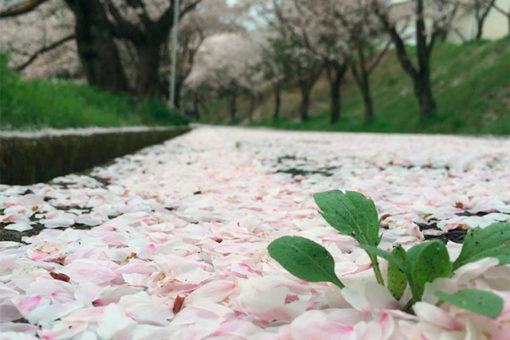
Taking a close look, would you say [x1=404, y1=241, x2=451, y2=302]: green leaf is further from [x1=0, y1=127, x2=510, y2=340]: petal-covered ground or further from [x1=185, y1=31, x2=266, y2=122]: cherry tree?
[x1=185, y1=31, x2=266, y2=122]: cherry tree

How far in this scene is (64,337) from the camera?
860mm

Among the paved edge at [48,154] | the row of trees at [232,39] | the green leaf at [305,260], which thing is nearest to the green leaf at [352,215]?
the green leaf at [305,260]

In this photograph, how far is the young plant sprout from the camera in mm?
791

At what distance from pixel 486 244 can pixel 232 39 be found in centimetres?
3973

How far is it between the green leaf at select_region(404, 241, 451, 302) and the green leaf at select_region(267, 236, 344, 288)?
16 centimetres

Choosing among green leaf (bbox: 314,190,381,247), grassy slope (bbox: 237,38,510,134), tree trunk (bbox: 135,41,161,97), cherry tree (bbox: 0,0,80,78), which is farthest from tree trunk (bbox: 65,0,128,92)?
cherry tree (bbox: 0,0,80,78)

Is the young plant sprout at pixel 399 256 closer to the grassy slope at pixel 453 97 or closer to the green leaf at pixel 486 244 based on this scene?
the green leaf at pixel 486 244

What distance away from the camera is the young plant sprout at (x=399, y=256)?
79 centimetres

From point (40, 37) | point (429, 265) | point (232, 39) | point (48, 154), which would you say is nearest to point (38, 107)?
point (48, 154)

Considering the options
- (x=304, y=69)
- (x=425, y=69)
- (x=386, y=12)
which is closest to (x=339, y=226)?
(x=425, y=69)

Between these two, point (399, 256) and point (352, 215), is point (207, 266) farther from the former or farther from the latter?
point (399, 256)

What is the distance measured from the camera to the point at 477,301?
2.51ft

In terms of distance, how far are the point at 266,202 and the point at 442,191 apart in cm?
104

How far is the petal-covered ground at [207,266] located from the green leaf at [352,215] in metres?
0.10
